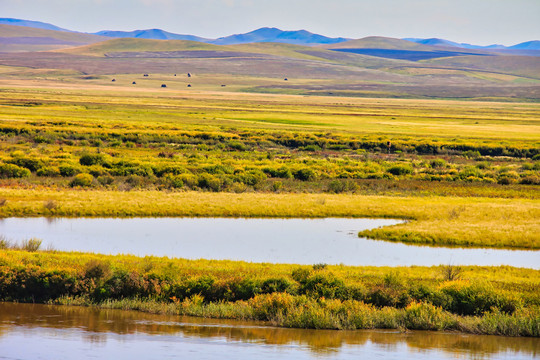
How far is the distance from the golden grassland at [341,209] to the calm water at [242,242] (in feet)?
4.27

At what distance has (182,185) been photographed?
147 feet

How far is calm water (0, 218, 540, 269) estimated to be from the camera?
2611 centimetres

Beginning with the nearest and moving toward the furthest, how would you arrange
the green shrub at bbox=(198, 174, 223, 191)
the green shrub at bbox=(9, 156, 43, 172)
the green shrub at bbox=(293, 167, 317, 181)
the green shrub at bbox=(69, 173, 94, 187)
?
the green shrub at bbox=(69, 173, 94, 187), the green shrub at bbox=(198, 174, 223, 191), the green shrub at bbox=(9, 156, 43, 172), the green shrub at bbox=(293, 167, 317, 181)

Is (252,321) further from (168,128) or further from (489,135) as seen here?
(489,135)

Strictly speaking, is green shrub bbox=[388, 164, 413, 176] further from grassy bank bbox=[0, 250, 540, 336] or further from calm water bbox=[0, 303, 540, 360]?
calm water bbox=[0, 303, 540, 360]

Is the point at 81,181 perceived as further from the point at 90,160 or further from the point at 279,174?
the point at 279,174

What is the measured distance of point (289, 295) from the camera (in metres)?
18.4

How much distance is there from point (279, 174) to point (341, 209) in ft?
50.1

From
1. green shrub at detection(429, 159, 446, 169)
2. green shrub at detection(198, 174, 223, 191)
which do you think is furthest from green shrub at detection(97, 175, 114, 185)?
green shrub at detection(429, 159, 446, 169)

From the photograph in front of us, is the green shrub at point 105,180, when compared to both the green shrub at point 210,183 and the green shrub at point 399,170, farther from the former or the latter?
the green shrub at point 399,170

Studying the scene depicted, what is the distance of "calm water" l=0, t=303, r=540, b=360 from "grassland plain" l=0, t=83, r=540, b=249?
13.9 m

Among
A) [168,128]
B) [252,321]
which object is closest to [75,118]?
[168,128]

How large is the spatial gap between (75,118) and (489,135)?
64.2 metres

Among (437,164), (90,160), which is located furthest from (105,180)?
(437,164)
